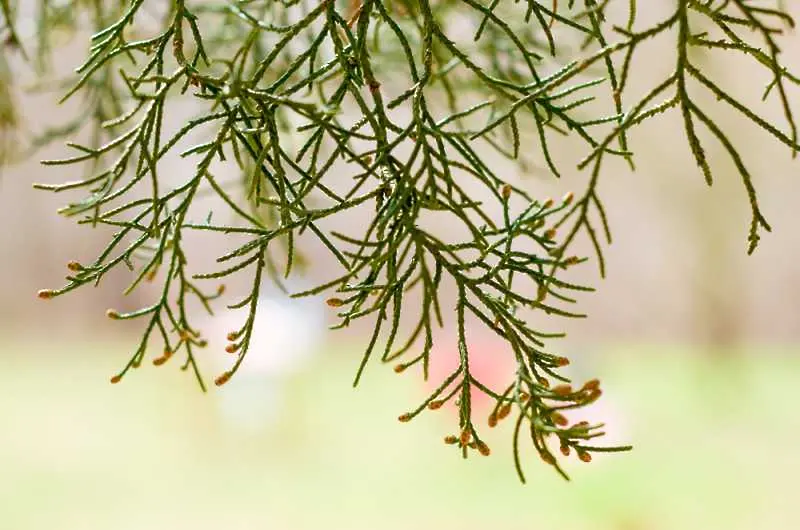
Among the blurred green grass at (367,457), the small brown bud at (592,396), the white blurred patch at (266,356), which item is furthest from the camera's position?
the white blurred patch at (266,356)

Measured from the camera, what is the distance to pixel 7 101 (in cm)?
62

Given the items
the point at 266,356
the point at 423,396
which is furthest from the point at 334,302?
the point at 266,356

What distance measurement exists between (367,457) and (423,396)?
0.55 ft

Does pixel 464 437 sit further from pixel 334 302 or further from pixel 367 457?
pixel 367 457

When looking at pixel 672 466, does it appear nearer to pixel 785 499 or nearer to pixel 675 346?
pixel 785 499

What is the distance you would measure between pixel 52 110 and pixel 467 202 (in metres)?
2.00

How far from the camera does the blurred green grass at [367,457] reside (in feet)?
5.40

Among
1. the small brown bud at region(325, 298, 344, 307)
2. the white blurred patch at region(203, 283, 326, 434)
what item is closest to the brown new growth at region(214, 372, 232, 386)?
the small brown bud at region(325, 298, 344, 307)

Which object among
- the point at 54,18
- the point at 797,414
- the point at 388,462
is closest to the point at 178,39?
the point at 54,18

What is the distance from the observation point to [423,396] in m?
1.95

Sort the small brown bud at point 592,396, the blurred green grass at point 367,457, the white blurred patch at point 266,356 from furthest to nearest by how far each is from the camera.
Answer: the white blurred patch at point 266,356, the blurred green grass at point 367,457, the small brown bud at point 592,396

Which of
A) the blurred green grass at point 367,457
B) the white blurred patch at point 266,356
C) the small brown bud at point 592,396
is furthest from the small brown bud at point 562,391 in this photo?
the white blurred patch at point 266,356

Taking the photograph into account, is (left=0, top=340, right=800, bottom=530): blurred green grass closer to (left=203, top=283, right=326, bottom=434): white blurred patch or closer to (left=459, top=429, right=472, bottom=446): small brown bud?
(left=203, top=283, right=326, bottom=434): white blurred patch

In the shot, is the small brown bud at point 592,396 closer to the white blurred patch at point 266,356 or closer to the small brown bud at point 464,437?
the small brown bud at point 464,437
